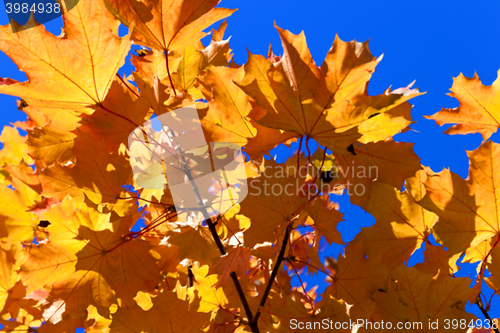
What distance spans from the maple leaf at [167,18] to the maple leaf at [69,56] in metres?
0.07

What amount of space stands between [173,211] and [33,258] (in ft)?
1.16

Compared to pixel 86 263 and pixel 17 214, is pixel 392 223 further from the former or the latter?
pixel 17 214

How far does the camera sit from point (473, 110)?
3.25 feet

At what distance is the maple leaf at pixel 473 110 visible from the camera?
96 cm

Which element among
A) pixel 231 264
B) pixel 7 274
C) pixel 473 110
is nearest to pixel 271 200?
pixel 231 264

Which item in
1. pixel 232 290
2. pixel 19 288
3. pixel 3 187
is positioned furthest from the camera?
pixel 3 187

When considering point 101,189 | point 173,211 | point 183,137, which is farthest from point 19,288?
point 183,137

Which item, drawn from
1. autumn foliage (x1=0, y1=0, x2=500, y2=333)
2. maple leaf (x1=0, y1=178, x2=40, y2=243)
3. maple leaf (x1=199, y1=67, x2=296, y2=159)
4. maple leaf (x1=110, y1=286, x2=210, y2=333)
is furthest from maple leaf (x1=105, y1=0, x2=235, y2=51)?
maple leaf (x1=0, y1=178, x2=40, y2=243)

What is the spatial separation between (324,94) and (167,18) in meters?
0.44

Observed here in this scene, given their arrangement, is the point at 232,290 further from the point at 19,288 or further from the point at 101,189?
the point at 19,288

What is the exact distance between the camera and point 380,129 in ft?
2.58

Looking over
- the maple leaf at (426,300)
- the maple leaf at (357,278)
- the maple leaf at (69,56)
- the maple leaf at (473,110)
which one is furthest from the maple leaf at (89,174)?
the maple leaf at (473,110)

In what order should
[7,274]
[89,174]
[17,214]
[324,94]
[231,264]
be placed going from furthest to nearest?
[17,214] < [7,274] < [89,174] < [231,264] < [324,94]

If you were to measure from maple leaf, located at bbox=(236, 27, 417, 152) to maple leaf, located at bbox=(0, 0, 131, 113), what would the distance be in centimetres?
33
